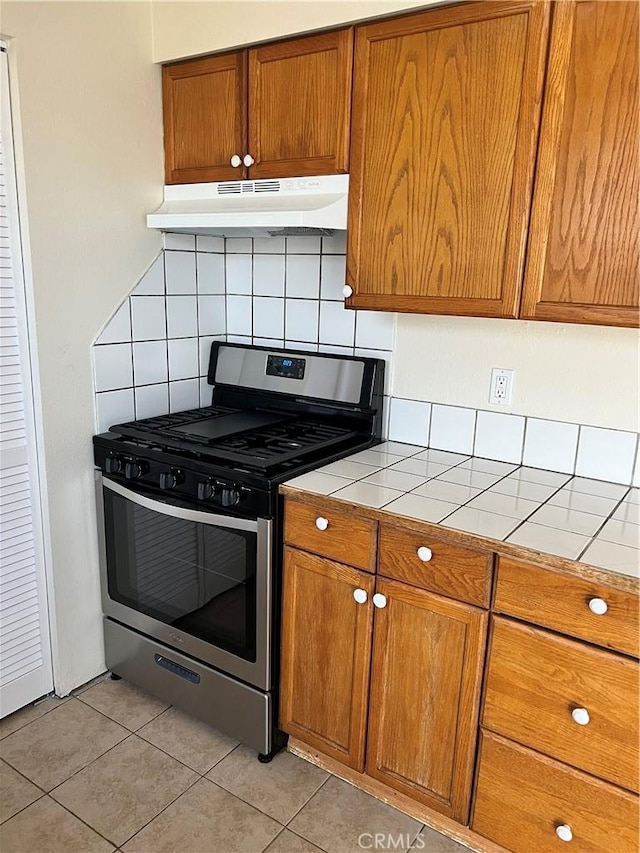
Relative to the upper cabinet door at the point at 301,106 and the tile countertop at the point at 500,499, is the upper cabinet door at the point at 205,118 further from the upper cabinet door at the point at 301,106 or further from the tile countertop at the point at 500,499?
the tile countertop at the point at 500,499

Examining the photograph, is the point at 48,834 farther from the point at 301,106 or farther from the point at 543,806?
the point at 301,106

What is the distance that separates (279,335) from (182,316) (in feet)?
1.17

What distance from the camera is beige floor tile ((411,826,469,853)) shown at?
1618 mm

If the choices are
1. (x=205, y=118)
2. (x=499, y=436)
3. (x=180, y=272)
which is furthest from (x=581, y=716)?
(x=205, y=118)

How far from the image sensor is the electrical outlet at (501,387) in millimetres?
1916

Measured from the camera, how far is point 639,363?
1706 mm

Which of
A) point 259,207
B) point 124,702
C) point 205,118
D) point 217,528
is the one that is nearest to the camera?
point 217,528

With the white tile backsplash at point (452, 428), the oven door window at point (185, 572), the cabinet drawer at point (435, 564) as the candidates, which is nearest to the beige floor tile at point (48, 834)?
the oven door window at point (185, 572)

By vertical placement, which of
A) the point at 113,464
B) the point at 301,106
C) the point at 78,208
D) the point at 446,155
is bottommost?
the point at 113,464

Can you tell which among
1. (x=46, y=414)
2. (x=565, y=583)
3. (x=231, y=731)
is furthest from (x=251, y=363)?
(x=565, y=583)

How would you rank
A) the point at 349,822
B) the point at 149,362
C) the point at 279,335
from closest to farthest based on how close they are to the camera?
the point at 349,822 < the point at 149,362 < the point at 279,335

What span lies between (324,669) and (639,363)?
117 cm

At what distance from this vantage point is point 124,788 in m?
1.79

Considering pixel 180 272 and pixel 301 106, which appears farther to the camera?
pixel 180 272
